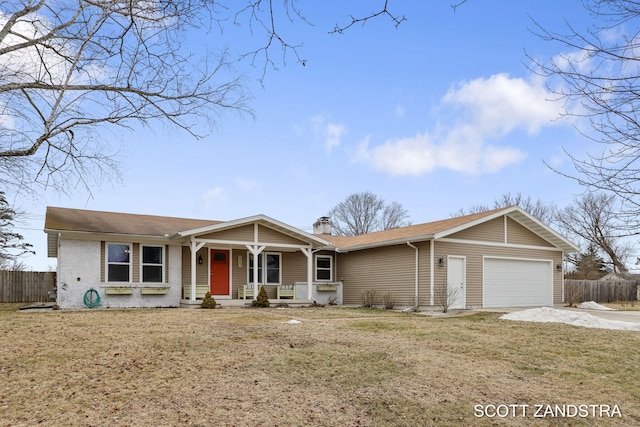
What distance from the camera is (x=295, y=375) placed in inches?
252

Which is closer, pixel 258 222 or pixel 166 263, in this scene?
pixel 166 263

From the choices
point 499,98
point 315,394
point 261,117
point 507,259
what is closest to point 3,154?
point 261,117

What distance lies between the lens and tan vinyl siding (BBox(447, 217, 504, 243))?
18.2 m

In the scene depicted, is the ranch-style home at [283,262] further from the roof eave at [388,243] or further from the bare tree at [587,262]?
the bare tree at [587,262]

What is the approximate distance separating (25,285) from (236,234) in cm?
1098

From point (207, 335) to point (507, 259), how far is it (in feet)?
45.3

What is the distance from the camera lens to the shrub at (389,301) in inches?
726

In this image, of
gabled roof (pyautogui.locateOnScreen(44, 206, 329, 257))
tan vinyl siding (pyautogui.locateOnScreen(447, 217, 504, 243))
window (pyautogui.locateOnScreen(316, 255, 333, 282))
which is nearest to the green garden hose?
gabled roof (pyautogui.locateOnScreen(44, 206, 329, 257))

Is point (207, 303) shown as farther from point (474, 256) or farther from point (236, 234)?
point (474, 256)

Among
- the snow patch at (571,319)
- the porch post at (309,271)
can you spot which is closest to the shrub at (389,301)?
the porch post at (309,271)

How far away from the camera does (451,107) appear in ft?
47.4

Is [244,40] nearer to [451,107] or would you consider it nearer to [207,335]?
[207,335]

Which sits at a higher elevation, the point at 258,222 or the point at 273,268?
the point at 258,222

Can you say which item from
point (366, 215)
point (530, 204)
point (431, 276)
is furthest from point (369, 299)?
point (530, 204)
